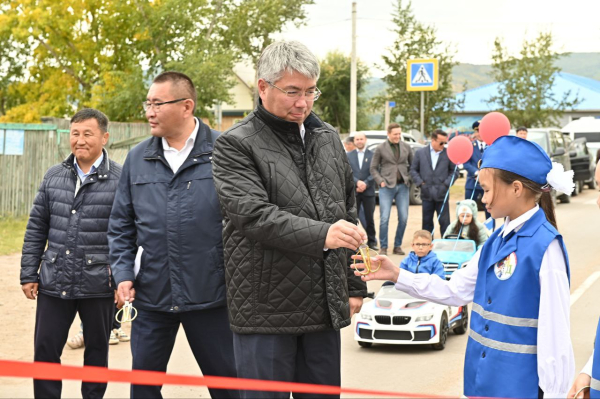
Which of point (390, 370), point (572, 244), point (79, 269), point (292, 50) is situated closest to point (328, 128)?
point (292, 50)

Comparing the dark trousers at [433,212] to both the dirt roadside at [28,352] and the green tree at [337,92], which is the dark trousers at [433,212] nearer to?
the dirt roadside at [28,352]

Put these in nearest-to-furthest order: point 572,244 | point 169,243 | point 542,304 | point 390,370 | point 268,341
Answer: point 542,304
point 268,341
point 169,243
point 390,370
point 572,244

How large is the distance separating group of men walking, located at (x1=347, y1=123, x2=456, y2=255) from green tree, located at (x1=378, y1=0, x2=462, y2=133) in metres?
17.9

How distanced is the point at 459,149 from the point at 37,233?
8.54 m

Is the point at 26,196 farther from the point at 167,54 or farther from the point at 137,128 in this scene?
the point at 167,54

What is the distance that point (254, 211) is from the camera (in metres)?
3.50

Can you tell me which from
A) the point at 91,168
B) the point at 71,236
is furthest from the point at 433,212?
the point at 71,236

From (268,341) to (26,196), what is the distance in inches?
613

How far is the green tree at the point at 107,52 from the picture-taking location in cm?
2183

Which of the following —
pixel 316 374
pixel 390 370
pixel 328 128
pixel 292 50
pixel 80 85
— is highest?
pixel 80 85

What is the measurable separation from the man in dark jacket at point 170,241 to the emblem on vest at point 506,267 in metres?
1.76

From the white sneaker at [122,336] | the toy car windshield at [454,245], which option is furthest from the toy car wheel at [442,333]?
the white sneaker at [122,336]

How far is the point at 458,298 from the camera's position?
3770mm

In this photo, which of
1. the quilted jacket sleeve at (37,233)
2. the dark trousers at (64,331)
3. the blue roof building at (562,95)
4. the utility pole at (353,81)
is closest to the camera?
the dark trousers at (64,331)
